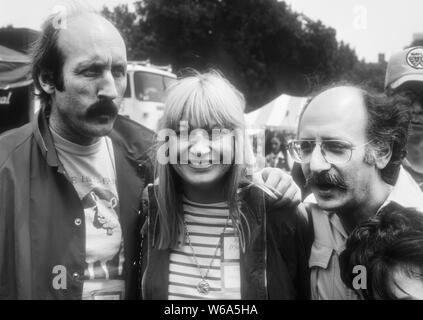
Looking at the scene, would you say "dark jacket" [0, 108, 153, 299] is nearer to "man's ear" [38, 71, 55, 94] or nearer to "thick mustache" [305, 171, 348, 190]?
"man's ear" [38, 71, 55, 94]

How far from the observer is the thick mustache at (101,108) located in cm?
133

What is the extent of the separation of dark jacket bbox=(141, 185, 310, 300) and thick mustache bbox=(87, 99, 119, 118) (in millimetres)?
353

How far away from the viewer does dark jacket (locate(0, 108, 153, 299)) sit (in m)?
1.21

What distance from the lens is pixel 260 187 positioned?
1.30 m

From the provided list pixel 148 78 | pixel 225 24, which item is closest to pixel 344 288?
pixel 225 24

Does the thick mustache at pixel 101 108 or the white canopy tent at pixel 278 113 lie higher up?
the thick mustache at pixel 101 108

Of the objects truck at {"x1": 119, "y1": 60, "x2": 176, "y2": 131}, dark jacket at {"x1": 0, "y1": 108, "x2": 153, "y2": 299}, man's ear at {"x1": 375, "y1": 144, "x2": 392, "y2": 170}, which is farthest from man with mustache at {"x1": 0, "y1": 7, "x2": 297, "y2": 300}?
truck at {"x1": 119, "y1": 60, "x2": 176, "y2": 131}

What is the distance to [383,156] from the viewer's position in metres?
1.21

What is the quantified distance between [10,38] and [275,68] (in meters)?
2.57

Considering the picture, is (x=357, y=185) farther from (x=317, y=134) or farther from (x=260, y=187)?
(x=260, y=187)

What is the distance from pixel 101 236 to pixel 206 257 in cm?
32

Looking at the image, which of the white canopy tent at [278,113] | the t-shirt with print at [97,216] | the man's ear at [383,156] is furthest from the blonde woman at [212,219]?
the white canopy tent at [278,113]

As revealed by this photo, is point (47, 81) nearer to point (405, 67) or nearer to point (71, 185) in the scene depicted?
point (71, 185)

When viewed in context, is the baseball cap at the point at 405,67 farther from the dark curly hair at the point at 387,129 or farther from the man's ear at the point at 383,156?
the man's ear at the point at 383,156
